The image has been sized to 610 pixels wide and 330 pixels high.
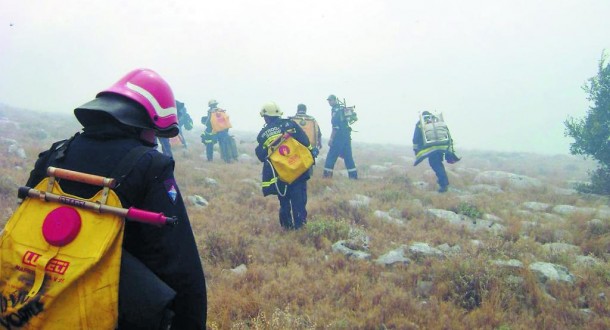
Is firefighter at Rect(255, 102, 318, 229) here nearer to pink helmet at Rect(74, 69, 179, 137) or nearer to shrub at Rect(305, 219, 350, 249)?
shrub at Rect(305, 219, 350, 249)

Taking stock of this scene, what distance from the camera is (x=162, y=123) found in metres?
2.01

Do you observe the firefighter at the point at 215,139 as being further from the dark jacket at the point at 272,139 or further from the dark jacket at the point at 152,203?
the dark jacket at the point at 152,203

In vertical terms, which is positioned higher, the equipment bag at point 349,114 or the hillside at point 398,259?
the equipment bag at point 349,114

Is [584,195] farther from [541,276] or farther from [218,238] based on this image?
[218,238]

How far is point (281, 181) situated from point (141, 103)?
513cm

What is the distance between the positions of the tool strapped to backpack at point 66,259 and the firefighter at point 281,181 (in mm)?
5360

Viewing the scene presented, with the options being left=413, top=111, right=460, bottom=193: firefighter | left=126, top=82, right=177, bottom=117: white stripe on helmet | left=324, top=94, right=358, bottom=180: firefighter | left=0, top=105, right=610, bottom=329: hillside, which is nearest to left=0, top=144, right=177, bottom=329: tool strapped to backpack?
left=126, top=82, right=177, bottom=117: white stripe on helmet

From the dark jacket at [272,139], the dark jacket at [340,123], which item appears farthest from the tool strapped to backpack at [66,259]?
the dark jacket at [340,123]

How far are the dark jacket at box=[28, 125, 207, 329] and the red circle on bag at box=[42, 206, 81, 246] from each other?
0.39 feet

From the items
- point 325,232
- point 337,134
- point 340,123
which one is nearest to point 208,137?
point 337,134

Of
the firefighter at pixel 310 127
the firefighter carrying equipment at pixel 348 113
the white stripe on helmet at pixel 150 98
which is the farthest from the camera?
the firefighter carrying equipment at pixel 348 113

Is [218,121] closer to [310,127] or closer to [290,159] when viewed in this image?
[310,127]

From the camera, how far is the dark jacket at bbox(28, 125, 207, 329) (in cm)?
169

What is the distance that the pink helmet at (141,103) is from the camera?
1829 millimetres
